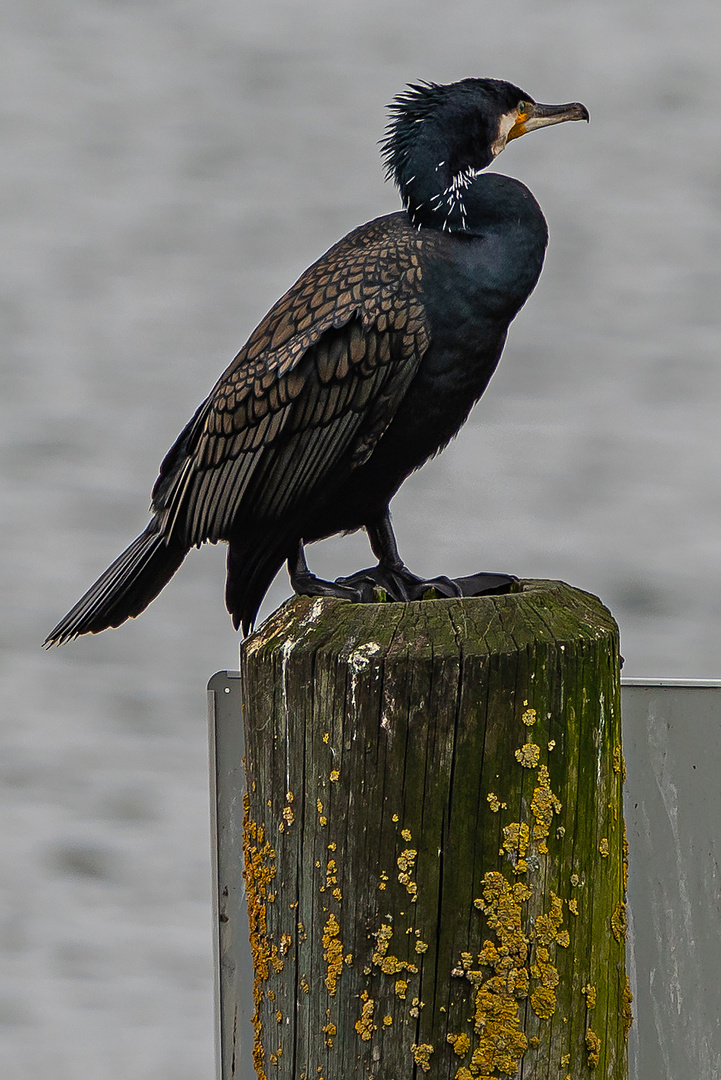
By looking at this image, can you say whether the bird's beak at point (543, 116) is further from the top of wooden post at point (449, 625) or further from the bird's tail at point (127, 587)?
the top of wooden post at point (449, 625)

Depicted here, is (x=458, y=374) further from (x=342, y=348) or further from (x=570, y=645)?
(x=570, y=645)

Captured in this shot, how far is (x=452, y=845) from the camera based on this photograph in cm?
125

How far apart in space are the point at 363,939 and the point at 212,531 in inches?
37.4

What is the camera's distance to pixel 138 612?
2.22 m

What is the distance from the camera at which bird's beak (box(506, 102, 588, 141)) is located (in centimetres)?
219

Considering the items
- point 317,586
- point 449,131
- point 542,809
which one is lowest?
point 542,809

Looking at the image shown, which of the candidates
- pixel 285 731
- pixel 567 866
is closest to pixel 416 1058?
pixel 567 866

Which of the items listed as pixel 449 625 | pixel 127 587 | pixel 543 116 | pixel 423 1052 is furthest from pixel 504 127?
pixel 423 1052

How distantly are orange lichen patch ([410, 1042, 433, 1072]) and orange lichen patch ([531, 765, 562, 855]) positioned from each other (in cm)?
21

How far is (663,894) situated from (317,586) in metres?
0.67

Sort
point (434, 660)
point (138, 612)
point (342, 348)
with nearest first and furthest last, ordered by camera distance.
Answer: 1. point (434, 660)
2. point (342, 348)
3. point (138, 612)

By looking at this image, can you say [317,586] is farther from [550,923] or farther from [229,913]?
[550,923]

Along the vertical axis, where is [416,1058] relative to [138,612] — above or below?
below

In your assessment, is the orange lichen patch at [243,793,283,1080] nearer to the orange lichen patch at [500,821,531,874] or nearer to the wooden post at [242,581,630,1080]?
the wooden post at [242,581,630,1080]
